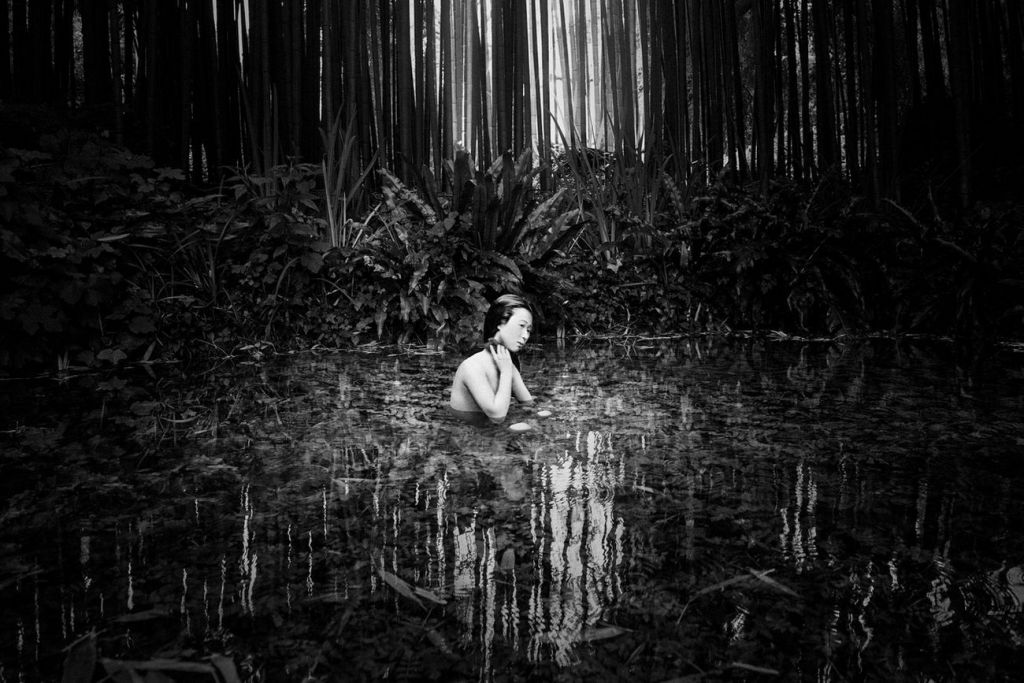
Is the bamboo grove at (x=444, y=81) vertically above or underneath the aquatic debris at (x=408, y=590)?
above

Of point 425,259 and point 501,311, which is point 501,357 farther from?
point 425,259

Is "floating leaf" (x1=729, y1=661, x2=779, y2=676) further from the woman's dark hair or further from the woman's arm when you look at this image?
the woman's dark hair

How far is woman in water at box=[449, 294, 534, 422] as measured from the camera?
2.12 metres

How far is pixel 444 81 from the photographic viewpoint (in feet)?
16.5

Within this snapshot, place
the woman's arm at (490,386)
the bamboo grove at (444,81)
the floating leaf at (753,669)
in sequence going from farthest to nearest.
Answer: the bamboo grove at (444,81), the woman's arm at (490,386), the floating leaf at (753,669)

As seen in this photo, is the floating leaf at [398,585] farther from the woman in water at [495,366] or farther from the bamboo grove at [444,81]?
the bamboo grove at [444,81]

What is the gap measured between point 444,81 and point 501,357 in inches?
144

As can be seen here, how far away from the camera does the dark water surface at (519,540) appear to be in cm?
84

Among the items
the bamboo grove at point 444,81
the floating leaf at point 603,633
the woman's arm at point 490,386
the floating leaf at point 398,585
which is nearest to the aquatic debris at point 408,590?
the floating leaf at point 398,585

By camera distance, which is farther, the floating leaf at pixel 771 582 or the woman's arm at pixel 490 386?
the woman's arm at pixel 490 386

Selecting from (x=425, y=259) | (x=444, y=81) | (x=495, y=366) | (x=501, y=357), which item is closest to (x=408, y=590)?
(x=501, y=357)

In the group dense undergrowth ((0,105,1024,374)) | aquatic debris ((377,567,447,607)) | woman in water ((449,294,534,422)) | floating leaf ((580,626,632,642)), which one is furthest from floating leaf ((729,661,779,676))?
dense undergrowth ((0,105,1024,374))

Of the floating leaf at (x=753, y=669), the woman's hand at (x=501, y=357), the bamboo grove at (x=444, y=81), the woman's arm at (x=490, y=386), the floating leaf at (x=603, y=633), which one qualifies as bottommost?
the floating leaf at (x=753, y=669)

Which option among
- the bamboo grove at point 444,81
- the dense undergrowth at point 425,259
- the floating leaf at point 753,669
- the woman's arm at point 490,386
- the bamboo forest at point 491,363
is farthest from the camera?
the bamboo grove at point 444,81
